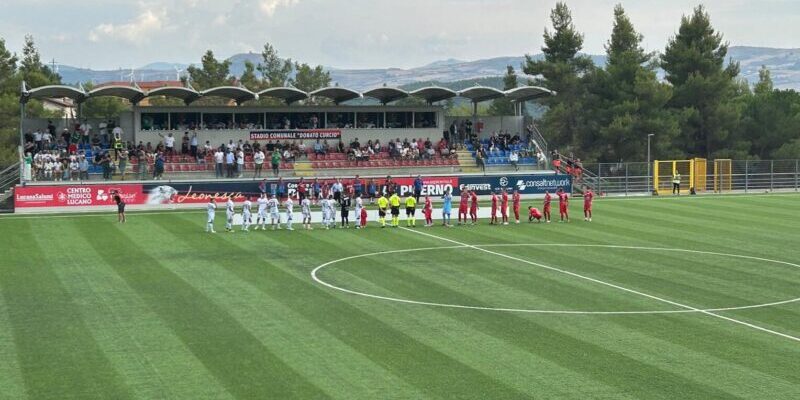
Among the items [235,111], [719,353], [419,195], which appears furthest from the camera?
[235,111]

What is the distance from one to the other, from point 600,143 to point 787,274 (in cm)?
5219

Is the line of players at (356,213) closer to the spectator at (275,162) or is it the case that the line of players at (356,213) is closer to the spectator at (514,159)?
the spectator at (275,162)

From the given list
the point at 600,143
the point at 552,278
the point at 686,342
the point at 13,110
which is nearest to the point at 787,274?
the point at 552,278

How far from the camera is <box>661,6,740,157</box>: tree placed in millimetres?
79562

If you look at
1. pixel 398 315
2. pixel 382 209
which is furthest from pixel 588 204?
pixel 398 315

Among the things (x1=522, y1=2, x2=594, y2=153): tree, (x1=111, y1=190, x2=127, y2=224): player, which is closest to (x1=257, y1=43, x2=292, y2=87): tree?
(x1=522, y1=2, x2=594, y2=153): tree

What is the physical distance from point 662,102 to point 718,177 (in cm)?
1586

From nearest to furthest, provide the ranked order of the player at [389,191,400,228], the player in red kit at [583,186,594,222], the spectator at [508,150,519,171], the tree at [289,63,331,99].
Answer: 1. the player at [389,191,400,228]
2. the player in red kit at [583,186,594,222]
3. the spectator at [508,150,519,171]
4. the tree at [289,63,331,99]

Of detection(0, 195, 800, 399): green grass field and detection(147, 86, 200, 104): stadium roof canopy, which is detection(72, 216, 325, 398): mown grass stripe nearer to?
detection(0, 195, 800, 399): green grass field

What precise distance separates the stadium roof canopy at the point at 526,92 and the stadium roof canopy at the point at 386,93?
6.07 m

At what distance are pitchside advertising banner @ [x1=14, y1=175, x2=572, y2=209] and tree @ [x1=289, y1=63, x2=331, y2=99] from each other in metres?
75.2

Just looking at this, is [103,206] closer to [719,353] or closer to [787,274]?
[787,274]

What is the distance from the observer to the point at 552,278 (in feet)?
92.5

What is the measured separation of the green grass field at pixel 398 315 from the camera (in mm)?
17297
